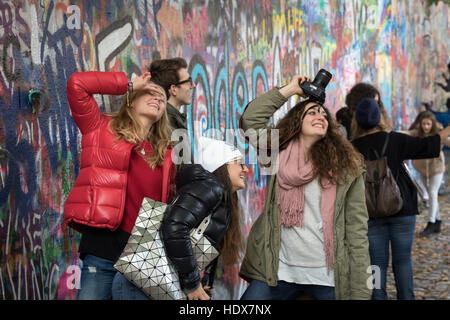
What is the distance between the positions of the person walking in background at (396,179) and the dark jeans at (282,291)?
4.31 feet

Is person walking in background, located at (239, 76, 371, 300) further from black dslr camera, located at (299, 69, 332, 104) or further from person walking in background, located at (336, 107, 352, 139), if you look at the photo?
person walking in background, located at (336, 107, 352, 139)

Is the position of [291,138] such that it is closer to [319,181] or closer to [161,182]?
[319,181]

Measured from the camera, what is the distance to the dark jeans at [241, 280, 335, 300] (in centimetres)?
352

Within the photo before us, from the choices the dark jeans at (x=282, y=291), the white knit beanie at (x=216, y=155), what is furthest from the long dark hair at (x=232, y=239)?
the dark jeans at (x=282, y=291)

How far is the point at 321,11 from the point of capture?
8.38 meters

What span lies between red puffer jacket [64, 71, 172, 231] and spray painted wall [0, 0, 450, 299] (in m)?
0.38

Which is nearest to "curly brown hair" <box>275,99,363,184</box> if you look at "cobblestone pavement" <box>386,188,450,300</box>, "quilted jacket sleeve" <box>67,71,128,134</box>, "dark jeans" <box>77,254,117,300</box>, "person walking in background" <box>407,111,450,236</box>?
"quilted jacket sleeve" <box>67,71,128,134</box>

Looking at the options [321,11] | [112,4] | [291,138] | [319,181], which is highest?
[321,11]

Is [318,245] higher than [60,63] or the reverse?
the reverse

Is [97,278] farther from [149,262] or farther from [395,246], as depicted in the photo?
[395,246]

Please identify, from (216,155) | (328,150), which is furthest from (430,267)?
(216,155)

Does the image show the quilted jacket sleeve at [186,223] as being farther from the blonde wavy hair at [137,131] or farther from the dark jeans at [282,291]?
the dark jeans at [282,291]

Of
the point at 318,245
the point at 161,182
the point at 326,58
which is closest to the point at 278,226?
the point at 318,245
